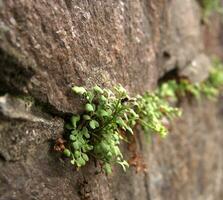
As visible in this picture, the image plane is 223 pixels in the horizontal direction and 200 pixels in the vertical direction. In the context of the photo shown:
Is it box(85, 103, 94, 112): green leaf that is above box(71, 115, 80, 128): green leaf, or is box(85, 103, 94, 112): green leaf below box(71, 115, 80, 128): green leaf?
above

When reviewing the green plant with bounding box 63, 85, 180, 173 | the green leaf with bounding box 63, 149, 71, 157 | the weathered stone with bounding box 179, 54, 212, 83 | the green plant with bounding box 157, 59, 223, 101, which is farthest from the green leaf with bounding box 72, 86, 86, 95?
the weathered stone with bounding box 179, 54, 212, 83

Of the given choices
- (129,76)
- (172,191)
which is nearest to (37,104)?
(129,76)

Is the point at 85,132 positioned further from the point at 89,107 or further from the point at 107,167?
the point at 107,167

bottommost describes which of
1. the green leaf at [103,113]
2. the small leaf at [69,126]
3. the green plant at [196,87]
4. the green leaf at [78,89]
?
the small leaf at [69,126]

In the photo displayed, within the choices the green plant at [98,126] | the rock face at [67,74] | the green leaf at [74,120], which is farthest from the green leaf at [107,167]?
the green leaf at [74,120]

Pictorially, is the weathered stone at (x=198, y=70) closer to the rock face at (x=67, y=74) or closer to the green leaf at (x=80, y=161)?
the rock face at (x=67, y=74)

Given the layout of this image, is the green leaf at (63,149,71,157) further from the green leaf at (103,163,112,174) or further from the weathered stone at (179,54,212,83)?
the weathered stone at (179,54,212,83)

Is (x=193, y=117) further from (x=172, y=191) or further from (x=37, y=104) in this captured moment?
(x=37, y=104)

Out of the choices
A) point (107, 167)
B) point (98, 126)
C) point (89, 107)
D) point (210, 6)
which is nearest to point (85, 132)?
point (98, 126)
